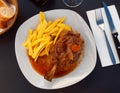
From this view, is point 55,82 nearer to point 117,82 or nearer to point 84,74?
point 84,74

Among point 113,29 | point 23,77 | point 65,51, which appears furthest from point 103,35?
point 23,77

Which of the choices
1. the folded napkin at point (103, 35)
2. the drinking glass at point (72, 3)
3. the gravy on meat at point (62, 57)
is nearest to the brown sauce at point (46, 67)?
the gravy on meat at point (62, 57)

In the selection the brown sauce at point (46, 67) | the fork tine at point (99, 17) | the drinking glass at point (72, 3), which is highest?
the drinking glass at point (72, 3)

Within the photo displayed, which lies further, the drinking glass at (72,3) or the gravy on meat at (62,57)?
the drinking glass at (72,3)

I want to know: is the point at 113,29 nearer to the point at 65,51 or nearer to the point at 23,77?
the point at 65,51

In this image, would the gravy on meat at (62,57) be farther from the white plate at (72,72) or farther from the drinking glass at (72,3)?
the drinking glass at (72,3)

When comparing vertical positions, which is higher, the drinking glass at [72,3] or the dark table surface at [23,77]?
the drinking glass at [72,3]

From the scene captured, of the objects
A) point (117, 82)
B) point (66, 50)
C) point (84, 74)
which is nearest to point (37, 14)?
point (66, 50)
